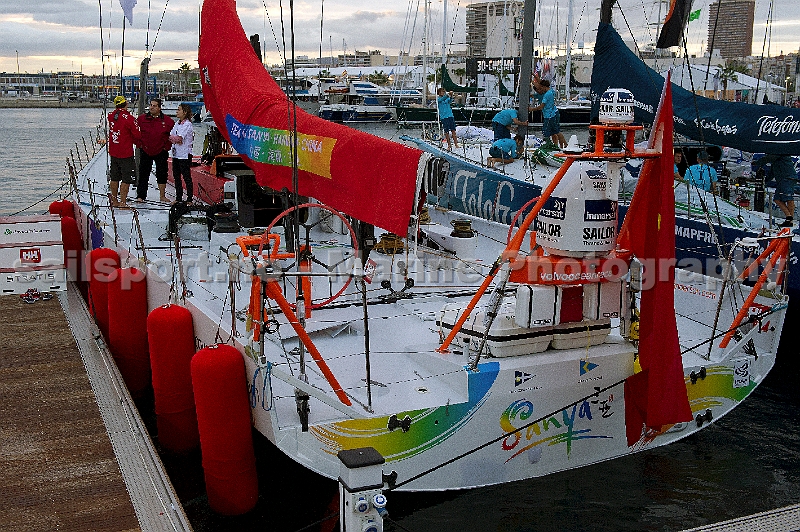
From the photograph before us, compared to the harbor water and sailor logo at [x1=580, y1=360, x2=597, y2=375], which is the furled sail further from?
sailor logo at [x1=580, y1=360, x2=597, y2=375]

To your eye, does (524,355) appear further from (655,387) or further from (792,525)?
(792,525)

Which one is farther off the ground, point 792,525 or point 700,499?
point 792,525

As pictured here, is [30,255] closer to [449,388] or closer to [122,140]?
[122,140]

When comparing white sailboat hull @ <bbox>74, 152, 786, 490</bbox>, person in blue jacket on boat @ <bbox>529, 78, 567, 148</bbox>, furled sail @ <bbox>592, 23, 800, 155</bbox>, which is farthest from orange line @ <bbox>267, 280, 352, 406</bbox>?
person in blue jacket on boat @ <bbox>529, 78, 567, 148</bbox>

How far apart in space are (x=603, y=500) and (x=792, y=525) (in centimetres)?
212

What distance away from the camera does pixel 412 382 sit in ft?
19.5

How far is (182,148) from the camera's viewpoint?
36.6ft

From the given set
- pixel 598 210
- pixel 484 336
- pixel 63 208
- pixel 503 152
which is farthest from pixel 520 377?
pixel 63 208

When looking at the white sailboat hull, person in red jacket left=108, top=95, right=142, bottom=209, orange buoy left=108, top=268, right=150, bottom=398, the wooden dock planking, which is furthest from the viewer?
person in red jacket left=108, top=95, right=142, bottom=209

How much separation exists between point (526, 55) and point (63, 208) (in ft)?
26.4

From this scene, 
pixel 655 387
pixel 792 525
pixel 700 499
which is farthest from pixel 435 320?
pixel 792 525

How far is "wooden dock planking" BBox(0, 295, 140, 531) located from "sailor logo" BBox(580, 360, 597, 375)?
10.7ft

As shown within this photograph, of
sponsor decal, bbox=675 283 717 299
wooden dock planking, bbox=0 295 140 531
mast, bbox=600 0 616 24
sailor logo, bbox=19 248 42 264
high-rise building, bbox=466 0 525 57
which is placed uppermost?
high-rise building, bbox=466 0 525 57

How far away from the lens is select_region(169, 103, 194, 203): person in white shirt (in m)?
11.1
